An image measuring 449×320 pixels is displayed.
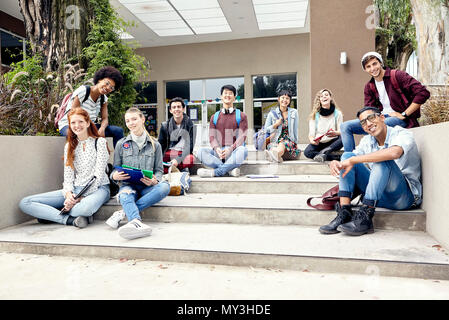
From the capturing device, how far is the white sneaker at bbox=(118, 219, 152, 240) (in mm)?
2449

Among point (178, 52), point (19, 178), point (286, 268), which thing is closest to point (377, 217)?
point (286, 268)

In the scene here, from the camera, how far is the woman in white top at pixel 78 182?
295 centimetres

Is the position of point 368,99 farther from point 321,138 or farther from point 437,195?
point 437,195

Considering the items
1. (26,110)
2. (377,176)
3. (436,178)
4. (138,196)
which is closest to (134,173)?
(138,196)

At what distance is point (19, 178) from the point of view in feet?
10.3

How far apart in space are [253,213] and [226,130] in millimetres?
1878

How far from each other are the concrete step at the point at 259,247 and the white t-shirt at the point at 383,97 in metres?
1.41

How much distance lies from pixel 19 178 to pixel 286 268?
266 cm

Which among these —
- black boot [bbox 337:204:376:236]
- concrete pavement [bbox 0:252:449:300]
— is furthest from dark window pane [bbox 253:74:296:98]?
concrete pavement [bbox 0:252:449:300]

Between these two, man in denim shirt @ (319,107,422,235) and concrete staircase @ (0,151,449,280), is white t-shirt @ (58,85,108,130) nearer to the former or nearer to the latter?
concrete staircase @ (0,151,449,280)

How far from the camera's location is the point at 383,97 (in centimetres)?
340

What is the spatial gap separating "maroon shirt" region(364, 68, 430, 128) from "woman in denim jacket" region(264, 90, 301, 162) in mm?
1467

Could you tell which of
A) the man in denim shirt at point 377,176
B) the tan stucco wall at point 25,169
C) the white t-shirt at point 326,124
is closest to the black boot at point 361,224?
the man in denim shirt at point 377,176

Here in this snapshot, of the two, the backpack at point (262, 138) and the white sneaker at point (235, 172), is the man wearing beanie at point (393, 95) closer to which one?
the white sneaker at point (235, 172)
